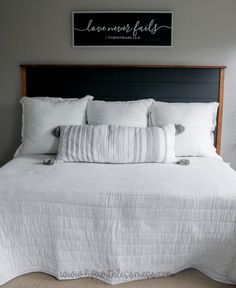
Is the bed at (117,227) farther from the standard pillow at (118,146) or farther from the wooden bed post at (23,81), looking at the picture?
the wooden bed post at (23,81)

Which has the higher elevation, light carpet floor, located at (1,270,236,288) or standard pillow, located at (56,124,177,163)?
standard pillow, located at (56,124,177,163)

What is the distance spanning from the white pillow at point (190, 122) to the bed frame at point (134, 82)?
35cm

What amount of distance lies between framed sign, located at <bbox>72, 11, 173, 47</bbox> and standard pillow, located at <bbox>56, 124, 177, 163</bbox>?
1.00 meters

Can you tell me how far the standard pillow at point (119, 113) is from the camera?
257 centimetres

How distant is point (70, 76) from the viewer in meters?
3.01

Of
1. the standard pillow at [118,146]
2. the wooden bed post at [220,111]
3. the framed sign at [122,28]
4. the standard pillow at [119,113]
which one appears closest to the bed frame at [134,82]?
the wooden bed post at [220,111]

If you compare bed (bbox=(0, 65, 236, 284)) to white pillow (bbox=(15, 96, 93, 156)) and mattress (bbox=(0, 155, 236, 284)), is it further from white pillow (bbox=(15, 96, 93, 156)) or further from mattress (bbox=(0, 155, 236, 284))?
white pillow (bbox=(15, 96, 93, 156))

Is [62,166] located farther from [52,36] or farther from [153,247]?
[52,36]

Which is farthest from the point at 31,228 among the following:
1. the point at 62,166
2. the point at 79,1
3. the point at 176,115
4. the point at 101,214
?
the point at 79,1

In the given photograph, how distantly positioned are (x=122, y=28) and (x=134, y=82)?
49cm

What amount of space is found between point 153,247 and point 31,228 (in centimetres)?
67

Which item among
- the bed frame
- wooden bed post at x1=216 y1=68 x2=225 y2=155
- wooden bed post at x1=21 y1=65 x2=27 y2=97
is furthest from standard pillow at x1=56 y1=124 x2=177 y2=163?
wooden bed post at x1=21 y1=65 x2=27 y2=97

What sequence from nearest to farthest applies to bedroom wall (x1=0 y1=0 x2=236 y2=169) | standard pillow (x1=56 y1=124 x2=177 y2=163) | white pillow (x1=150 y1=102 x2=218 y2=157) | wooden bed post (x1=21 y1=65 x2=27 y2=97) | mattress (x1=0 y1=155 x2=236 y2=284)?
1. mattress (x1=0 y1=155 x2=236 y2=284)
2. standard pillow (x1=56 y1=124 x2=177 y2=163)
3. white pillow (x1=150 y1=102 x2=218 y2=157)
4. bedroom wall (x1=0 y1=0 x2=236 y2=169)
5. wooden bed post (x1=21 y1=65 x2=27 y2=97)

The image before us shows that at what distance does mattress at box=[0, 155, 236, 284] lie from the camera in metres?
1.74
